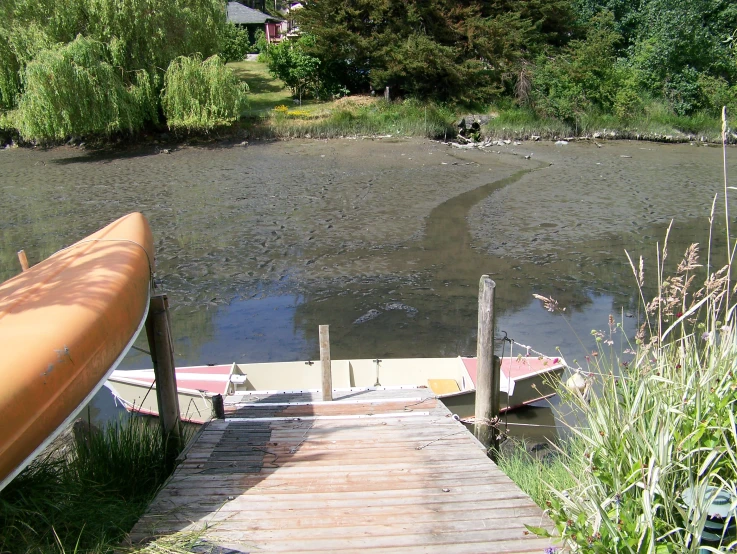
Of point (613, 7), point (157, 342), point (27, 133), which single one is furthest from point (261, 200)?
point (613, 7)

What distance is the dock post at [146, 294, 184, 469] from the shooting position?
4645 millimetres

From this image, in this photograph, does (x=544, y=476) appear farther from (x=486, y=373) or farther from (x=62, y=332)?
(x=62, y=332)

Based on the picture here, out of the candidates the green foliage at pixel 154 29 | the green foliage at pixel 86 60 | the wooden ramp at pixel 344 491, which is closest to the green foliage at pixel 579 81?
the green foliage at pixel 154 29

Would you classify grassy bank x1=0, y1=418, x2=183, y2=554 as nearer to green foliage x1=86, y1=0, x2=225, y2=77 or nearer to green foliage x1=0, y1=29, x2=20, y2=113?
green foliage x1=86, y1=0, x2=225, y2=77

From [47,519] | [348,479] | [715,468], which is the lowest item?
[348,479]

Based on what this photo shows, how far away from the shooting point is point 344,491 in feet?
12.9

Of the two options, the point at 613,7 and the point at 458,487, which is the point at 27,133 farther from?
the point at 613,7

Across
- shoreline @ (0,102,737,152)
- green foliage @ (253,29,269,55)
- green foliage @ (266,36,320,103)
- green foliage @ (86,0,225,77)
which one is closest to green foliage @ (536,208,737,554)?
green foliage @ (86,0,225,77)

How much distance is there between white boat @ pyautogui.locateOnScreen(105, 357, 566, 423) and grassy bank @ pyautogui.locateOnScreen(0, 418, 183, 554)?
2.74 meters

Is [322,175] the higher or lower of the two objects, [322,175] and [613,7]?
the lower

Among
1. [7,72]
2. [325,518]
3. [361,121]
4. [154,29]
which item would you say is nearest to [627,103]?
[361,121]

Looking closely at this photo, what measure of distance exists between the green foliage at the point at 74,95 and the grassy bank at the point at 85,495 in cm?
1789

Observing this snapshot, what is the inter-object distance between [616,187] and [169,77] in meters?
14.4

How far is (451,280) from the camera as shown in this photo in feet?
37.6
